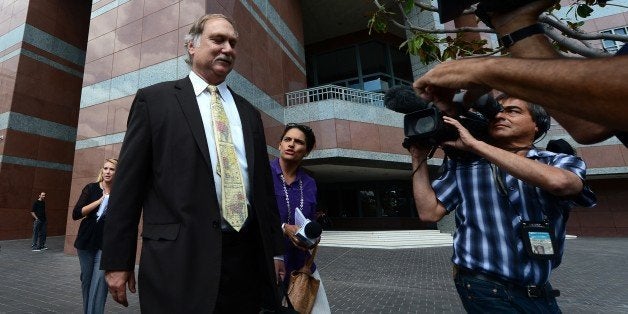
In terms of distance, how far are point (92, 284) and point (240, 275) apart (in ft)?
8.23

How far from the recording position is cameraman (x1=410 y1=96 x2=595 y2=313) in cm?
141

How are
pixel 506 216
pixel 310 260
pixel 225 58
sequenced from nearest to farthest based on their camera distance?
1. pixel 506 216
2. pixel 225 58
3. pixel 310 260

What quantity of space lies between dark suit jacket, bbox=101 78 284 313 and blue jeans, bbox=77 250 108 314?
6.94 feet

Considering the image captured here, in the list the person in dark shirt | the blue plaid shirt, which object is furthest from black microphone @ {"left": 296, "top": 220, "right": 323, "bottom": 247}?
the person in dark shirt

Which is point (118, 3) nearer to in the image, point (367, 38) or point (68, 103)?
point (68, 103)

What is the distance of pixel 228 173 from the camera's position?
65.1 inches

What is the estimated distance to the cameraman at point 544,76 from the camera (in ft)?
2.30

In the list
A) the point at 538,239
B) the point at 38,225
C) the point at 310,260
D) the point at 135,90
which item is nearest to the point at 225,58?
the point at 310,260

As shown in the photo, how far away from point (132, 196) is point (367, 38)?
19.9 metres

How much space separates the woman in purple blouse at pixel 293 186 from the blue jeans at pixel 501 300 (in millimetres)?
1193

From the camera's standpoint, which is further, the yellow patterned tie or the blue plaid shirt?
the yellow patterned tie

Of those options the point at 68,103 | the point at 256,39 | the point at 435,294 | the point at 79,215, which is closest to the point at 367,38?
the point at 256,39

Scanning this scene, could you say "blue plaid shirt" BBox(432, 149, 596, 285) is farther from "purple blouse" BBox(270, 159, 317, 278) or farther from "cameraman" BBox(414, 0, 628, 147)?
"purple blouse" BBox(270, 159, 317, 278)

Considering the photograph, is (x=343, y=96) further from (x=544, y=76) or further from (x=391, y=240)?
(x=544, y=76)
